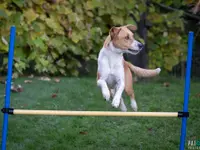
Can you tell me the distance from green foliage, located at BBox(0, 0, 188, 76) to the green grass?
77 cm

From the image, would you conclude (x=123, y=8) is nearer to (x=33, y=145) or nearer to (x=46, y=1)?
(x=33, y=145)

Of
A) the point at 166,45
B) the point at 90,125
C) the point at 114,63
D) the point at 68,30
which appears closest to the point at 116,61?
the point at 114,63

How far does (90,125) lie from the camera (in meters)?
5.34

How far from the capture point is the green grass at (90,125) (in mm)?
4750

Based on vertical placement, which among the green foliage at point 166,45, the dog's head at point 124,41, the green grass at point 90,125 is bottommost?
the green grass at point 90,125

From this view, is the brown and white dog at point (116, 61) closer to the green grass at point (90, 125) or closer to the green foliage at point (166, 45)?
the green grass at point (90, 125)

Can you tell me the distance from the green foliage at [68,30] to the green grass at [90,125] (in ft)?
2.52

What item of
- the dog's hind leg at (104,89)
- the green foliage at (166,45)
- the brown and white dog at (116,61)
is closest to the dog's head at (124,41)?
the brown and white dog at (116,61)

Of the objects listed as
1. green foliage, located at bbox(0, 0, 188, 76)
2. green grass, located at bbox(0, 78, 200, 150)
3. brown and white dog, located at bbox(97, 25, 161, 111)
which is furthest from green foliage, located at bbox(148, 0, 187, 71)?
brown and white dog, located at bbox(97, 25, 161, 111)

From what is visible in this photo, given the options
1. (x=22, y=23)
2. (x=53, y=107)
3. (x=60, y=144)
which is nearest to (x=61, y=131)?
(x=60, y=144)

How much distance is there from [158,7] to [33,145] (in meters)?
5.16

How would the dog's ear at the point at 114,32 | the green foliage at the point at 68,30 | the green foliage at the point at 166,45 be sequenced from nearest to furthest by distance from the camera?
the dog's ear at the point at 114,32 < the green foliage at the point at 68,30 < the green foliage at the point at 166,45

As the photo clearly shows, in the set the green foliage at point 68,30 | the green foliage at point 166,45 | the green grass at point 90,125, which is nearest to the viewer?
→ the green grass at point 90,125

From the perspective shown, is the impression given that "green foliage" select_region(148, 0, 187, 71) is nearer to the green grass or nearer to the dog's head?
the green grass
